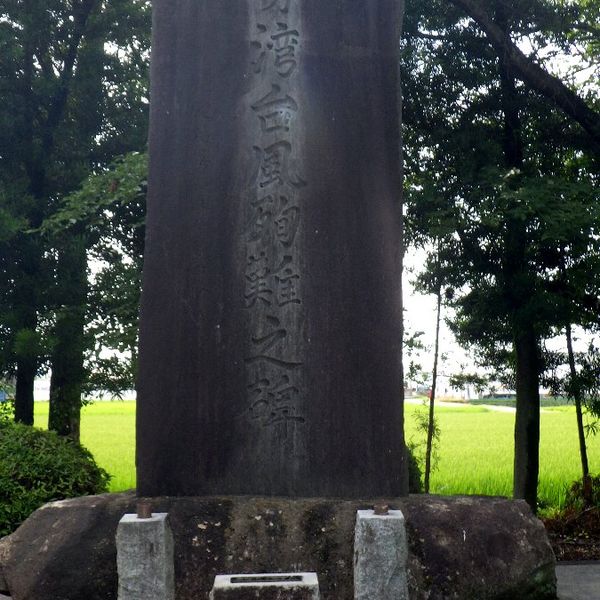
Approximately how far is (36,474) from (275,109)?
3.16 metres

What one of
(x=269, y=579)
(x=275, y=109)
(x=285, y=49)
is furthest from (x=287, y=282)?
(x=269, y=579)

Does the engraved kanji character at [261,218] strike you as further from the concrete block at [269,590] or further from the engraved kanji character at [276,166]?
the concrete block at [269,590]

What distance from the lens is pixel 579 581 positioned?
17.2ft

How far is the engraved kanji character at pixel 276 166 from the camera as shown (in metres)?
4.32

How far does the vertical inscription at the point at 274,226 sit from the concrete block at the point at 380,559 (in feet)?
3.33

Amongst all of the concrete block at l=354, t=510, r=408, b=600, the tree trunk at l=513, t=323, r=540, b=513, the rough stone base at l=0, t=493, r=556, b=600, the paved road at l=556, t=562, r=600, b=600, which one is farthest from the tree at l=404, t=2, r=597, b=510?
the concrete block at l=354, t=510, r=408, b=600

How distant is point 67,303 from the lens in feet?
30.5

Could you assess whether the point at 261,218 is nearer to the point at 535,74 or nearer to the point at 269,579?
the point at 269,579

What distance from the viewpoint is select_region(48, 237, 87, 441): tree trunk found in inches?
349

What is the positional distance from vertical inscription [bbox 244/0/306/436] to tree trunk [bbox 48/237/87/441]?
5043 mm

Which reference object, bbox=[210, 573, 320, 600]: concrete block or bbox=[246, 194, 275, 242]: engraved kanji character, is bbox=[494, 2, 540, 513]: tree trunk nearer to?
bbox=[246, 194, 275, 242]: engraved kanji character

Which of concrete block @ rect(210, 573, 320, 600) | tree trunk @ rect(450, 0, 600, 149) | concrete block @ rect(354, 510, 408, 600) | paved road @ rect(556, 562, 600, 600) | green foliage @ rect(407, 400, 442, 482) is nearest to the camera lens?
concrete block @ rect(210, 573, 320, 600)

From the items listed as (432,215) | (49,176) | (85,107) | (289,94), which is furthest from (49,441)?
(85,107)

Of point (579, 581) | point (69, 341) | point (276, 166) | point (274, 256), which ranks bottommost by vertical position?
point (579, 581)
